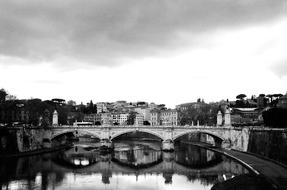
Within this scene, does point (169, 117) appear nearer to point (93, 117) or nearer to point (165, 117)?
point (165, 117)

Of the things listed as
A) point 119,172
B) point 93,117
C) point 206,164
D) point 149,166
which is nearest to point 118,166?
point 149,166

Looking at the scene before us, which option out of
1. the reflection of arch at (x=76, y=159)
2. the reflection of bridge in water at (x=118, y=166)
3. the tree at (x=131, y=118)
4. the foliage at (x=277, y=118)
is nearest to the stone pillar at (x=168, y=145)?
the reflection of bridge in water at (x=118, y=166)

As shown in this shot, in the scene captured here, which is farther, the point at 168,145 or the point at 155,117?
the point at 155,117

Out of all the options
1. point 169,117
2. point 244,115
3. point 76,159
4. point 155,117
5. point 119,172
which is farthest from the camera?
point 155,117

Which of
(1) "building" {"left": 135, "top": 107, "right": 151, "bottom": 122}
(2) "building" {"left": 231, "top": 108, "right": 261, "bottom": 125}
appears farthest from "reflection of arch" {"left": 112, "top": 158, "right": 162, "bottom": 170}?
(1) "building" {"left": 135, "top": 107, "right": 151, "bottom": 122}

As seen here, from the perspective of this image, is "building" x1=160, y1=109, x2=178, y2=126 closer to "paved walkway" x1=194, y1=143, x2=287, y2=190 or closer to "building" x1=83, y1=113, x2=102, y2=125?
"building" x1=83, y1=113, x2=102, y2=125

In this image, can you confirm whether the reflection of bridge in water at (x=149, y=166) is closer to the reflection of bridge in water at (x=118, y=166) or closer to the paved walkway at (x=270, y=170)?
the reflection of bridge in water at (x=118, y=166)

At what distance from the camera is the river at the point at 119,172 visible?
35750 mm

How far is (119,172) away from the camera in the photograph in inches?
1762

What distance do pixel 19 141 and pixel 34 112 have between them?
28616mm

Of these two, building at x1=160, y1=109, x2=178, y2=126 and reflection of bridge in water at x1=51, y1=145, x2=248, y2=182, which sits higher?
building at x1=160, y1=109, x2=178, y2=126

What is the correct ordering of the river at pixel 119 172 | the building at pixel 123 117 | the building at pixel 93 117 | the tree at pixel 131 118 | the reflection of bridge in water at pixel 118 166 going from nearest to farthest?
the river at pixel 119 172, the reflection of bridge in water at pixel 118 166, the tree at pixel 131 118, the building at pixel 93 117, the building at pixel 123 117

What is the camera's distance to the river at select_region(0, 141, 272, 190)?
3575 cm

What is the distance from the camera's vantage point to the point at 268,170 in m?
35.0
